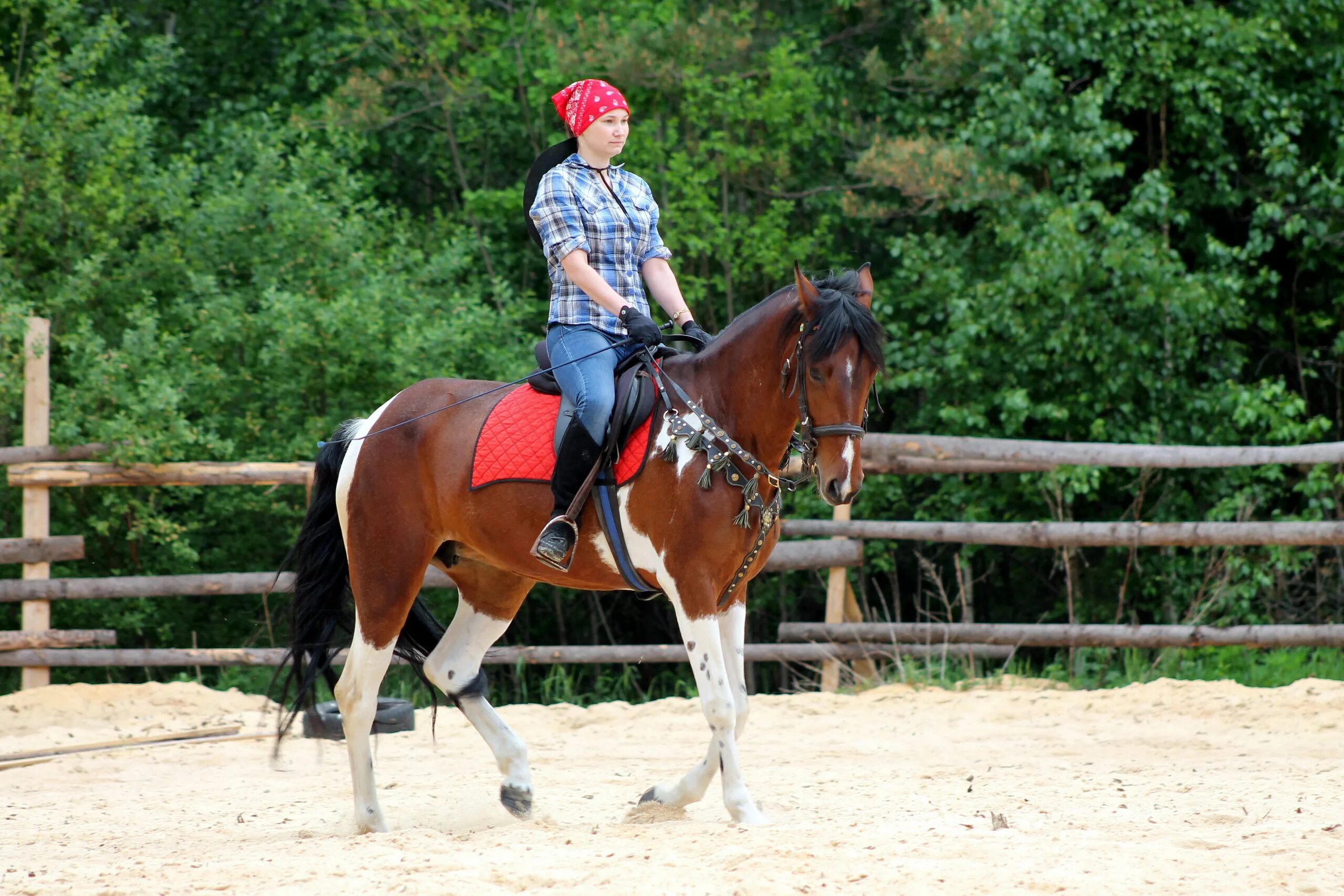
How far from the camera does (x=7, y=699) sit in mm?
7770

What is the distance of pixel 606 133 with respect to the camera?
464 centimetres

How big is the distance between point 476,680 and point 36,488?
180 inches

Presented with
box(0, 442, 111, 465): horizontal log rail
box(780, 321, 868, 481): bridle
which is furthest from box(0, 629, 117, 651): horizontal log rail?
box(780, 321, 868, 481): bridle

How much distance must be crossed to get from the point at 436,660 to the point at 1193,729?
12.6 feet

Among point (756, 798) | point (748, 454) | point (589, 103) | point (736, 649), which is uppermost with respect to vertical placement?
point (589, 103)

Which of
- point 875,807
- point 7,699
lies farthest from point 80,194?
point 875,807

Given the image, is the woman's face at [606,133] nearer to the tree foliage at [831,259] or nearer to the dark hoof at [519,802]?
the dark hoof at [519,802]

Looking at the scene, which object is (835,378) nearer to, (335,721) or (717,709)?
(717,709)

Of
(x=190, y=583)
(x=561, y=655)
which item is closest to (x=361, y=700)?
(x=561, y=655)

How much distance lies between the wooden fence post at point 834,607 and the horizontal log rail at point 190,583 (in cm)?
11

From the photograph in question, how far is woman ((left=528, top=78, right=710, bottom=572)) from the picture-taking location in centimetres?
447

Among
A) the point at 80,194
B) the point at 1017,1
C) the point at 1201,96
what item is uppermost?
the point at 1017,1

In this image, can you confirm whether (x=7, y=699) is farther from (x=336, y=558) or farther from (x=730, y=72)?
(x=730, y=72)

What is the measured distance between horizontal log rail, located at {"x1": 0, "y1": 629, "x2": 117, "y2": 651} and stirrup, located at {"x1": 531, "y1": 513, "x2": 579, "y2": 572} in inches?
195
